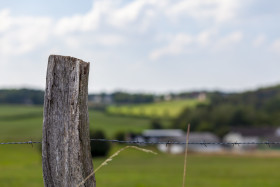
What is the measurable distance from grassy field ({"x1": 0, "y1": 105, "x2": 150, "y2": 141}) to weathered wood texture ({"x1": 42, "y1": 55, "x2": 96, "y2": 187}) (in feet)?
274

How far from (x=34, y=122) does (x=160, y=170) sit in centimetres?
6168

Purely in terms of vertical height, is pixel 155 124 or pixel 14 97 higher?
pixel 14 97

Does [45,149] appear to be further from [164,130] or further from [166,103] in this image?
[166,103]

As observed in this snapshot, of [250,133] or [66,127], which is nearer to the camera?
[66,127]

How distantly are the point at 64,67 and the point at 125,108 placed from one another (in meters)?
114

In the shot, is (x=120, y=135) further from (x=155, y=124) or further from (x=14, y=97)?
(x=14, y=97)

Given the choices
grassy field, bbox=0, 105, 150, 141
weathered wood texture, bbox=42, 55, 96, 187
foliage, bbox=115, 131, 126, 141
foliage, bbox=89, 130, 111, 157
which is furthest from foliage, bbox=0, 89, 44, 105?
weathered wood texture, bbox=42, 55, 96, 187

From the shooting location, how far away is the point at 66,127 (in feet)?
11.2

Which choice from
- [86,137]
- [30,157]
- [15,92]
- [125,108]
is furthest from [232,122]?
[86,137]

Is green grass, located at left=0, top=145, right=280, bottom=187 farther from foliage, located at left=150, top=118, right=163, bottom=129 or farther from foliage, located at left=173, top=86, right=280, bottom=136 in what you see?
foliage, located at left=173, top=86, right=280, bottom=136

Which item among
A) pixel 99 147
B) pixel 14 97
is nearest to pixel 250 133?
pixel 99 147

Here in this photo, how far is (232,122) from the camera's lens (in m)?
113

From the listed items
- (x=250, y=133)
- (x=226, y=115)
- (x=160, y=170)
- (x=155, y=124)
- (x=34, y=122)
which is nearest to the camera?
(x=160, y=170)

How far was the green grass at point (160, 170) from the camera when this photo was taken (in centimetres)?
2670
